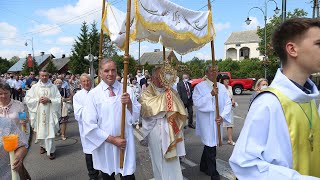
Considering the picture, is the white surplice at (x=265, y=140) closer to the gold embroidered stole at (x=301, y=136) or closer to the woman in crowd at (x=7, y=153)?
the gold embroidered stole at (x=301, y=136)

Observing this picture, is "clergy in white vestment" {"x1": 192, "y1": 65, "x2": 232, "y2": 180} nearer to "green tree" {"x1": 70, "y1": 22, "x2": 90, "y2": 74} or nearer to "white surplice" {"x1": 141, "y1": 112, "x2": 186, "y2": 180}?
"white surplice" {"x1": 141, "y1": 112, "x2": 186, "y2": 180}

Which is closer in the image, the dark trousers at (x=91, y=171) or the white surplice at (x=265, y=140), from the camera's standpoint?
the white surplice at (x=265, y=140)

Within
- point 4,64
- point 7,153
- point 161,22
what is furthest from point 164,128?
point 4,64

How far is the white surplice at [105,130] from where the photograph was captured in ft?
11.7

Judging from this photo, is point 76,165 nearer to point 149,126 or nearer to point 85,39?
point 149,126

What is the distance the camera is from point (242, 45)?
250ft

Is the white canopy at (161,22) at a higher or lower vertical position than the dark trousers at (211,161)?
higher

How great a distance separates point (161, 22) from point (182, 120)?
1475mm

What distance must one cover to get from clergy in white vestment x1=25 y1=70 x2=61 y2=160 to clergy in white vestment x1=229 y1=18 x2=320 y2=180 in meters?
6.00

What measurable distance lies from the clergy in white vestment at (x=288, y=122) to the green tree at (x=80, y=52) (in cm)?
5791

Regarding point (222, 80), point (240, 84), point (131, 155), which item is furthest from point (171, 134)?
point (240, 84)

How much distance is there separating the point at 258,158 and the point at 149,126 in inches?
109

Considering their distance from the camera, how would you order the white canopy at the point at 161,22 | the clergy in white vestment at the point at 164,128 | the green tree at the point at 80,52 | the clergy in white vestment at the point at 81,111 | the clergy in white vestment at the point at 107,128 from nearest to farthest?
the clergy in white vestment at the point at 107,128, the white canopy at the point at 161,22, the clergy in white vestment at the point at 164,128, the clergy in white vestment at the point at 81,111, the green tree at the point at 80,52

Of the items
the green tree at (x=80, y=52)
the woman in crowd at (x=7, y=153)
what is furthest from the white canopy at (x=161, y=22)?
the green tree at (x=80, y=52)
